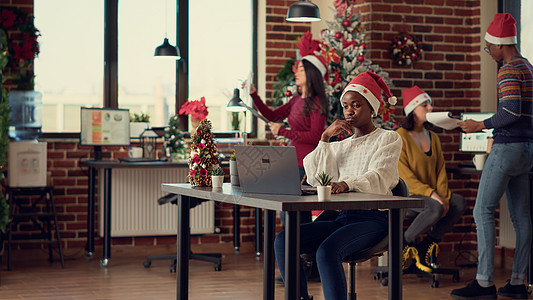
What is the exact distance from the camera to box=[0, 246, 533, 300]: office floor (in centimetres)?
455

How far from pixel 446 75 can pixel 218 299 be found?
281 centimetres

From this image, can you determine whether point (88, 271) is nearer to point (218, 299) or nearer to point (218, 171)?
point (218, 299)

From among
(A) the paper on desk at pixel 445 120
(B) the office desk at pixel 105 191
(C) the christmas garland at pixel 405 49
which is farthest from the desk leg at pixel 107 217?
(A) the paper on desk at pixel 445 120

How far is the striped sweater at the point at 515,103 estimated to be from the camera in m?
4.18

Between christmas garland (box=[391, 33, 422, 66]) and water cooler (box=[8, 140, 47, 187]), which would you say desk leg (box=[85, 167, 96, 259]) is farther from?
christmas garland (box=[391, 33, 422, 66])

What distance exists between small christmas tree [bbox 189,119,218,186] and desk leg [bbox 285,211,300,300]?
948 mm

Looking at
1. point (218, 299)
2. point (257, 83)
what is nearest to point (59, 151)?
point (257, 83)

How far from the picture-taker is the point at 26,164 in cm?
552

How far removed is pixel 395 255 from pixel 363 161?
1.91 feet

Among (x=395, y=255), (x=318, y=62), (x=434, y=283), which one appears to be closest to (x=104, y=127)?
(x=318, y=62)

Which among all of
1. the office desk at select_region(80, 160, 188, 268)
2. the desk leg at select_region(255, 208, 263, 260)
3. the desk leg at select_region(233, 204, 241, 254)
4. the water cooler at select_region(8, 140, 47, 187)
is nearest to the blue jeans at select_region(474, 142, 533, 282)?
the desk leg at select_region(255, 208, 263, 260)

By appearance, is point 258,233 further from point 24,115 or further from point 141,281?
point 24,115

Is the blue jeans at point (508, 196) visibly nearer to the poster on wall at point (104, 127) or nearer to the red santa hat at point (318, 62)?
the red santa hat at point (318, 62)

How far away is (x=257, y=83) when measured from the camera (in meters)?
6.74
